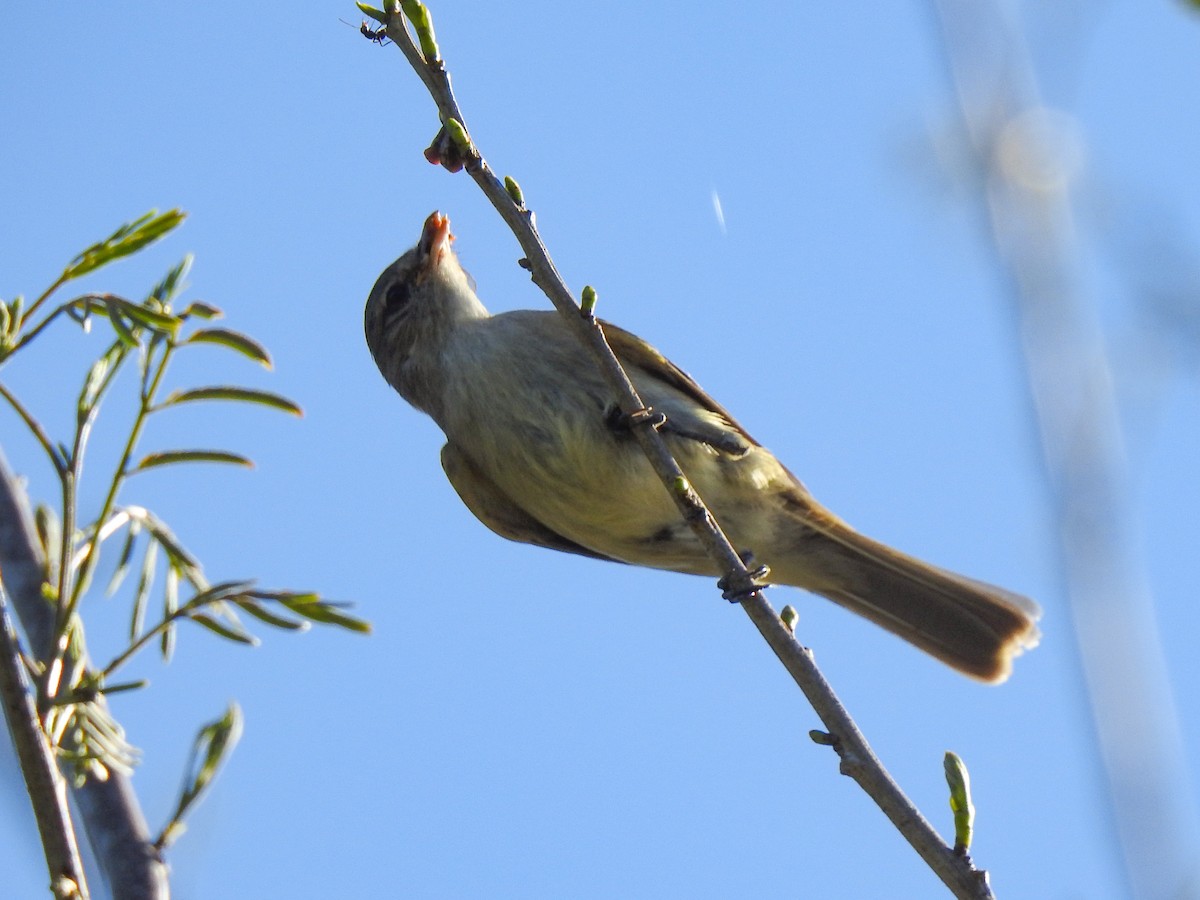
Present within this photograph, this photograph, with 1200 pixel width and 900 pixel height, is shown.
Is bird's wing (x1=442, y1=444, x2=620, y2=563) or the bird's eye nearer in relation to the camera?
bird's wing (x1=442, y1=444, x2=620, y2=563)

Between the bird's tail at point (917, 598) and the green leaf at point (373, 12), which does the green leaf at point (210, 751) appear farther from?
the bird's tail at point (917, 598)

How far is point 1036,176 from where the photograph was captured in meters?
2.42

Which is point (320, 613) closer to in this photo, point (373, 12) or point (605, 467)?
point (373, 12)

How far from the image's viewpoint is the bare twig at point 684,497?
2.14m

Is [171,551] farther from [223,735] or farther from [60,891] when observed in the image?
[60,891]

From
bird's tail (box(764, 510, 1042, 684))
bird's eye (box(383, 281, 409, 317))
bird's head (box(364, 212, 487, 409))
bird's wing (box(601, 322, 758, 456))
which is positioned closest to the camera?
bird's wing (box(601, 322, 758, 456))

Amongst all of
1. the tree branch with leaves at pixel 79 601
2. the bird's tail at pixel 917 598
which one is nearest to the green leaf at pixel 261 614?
the tree branch with leaves at pixel 79 601

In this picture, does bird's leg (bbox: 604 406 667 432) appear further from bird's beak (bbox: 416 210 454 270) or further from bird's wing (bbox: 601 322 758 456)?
bird's beak (bbox: 416 210 454 270)

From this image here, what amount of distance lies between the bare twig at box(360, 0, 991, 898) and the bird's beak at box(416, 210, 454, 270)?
9.52 feet

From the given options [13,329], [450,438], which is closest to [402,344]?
[450,438]

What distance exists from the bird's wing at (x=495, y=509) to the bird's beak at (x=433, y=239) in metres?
0.98

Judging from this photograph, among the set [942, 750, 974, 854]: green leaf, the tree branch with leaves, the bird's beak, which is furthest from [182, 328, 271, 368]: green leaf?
the bird's beak

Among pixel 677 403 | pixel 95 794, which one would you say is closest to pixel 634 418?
pixel 95 794

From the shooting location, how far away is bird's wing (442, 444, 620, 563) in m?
5.00
